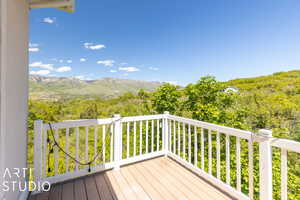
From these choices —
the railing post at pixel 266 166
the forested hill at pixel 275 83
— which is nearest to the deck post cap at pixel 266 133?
the railing post at pixel 266 166

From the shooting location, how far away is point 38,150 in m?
1.96

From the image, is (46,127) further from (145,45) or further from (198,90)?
(145,45)

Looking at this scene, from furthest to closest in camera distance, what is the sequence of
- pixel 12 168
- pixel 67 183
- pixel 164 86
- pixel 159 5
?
1. pixel 159 5
2. pixel 164 86
3. pixel 67 183
4. pixel 12 168

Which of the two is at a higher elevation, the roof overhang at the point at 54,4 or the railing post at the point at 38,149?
the roof overhang at the point at 54,4

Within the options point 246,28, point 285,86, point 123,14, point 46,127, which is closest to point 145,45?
point 123,14

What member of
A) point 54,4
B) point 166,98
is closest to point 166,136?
point 166,98

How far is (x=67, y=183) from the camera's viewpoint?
7.08ft

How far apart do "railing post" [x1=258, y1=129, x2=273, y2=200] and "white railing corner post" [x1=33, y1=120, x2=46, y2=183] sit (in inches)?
107

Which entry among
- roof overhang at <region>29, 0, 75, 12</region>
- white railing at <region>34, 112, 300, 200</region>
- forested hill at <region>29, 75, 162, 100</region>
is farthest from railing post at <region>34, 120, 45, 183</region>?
roof overhang at <region>29, 0, 75, 12</region>

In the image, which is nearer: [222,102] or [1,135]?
[1,135]

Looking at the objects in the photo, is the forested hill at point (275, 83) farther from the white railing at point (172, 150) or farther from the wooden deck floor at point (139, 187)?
the wooden deck floor at point (139, 187)

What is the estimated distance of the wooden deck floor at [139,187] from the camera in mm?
1885

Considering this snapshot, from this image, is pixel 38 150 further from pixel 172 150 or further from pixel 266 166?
pixel 266 166

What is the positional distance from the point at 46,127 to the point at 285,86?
23.0 feet
